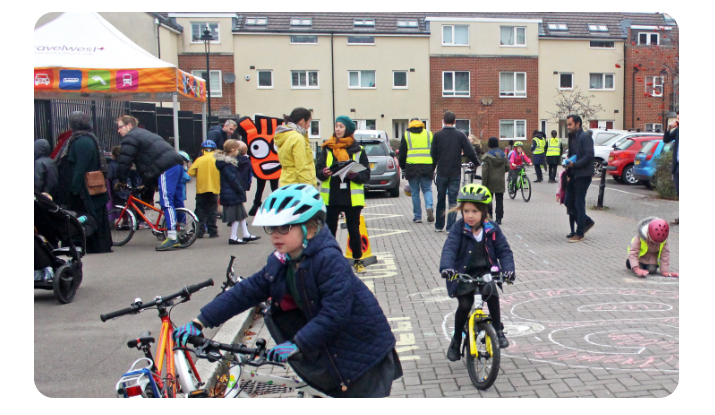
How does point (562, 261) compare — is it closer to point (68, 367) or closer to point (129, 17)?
point (68, 367)

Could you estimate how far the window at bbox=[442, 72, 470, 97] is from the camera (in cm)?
4275

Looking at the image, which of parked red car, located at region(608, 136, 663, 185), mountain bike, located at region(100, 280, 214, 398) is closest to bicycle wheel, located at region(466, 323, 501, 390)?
mountain bike, located at region(100, 280, 214, 398)

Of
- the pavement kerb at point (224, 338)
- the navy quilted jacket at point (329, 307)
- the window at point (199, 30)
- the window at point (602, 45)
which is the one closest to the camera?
the navy quilted jacket at point (329, 307)

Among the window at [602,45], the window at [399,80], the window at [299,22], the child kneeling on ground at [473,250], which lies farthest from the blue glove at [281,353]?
the window at [602,45]

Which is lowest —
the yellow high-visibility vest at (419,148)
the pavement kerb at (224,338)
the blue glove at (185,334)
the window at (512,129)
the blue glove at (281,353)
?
the pavement kerb at (224,338)

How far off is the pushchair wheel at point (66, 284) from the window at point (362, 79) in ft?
119

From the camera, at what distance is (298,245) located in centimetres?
315

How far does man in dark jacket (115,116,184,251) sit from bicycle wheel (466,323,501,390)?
21.3ft

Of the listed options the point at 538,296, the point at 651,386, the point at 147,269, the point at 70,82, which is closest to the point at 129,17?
the point at 70,82

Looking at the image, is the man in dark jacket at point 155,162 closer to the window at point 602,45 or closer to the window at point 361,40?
the window at point 361,40

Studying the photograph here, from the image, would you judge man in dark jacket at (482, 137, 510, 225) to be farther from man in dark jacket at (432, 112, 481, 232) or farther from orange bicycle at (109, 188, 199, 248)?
orange bicycle at (109, 188, 199, 248)

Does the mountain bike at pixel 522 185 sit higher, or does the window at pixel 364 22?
the window at pixel 364 22

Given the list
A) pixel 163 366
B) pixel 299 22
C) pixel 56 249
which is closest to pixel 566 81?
pixel 299 22

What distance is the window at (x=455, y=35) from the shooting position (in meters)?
42.4
